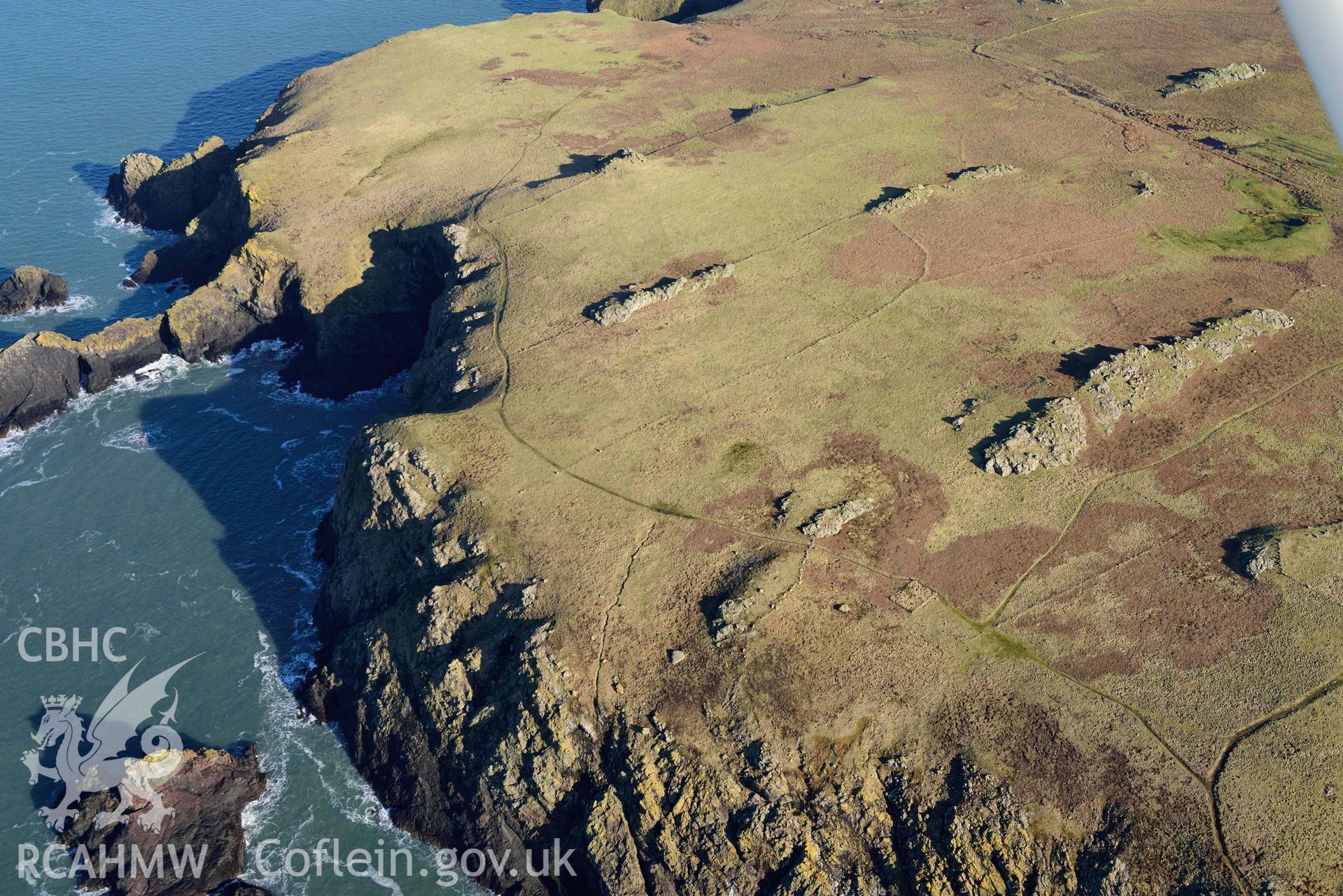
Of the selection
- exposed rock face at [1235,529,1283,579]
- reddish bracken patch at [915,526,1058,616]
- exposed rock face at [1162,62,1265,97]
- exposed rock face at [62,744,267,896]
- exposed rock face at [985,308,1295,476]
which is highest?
exposed rock face at [1162,62,1265,97]

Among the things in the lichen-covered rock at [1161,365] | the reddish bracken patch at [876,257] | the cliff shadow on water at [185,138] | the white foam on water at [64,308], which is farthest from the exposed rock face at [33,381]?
the lichen-covered rock at [1161,365]

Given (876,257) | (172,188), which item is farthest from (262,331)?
(876,257)

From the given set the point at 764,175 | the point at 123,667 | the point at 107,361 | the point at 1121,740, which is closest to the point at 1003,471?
the point at 1121,740

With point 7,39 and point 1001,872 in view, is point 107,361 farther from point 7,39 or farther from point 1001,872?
point 7,39

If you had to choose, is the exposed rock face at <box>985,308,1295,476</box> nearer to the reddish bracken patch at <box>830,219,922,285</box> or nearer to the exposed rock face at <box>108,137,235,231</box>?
the reddish bracken patch at <box>830,219,922,285</box>

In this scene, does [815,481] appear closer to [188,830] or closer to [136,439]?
[188,830]

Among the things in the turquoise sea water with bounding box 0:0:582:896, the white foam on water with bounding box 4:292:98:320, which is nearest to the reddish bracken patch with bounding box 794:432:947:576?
the turquoise sea water with bounding box 0:0:582:896

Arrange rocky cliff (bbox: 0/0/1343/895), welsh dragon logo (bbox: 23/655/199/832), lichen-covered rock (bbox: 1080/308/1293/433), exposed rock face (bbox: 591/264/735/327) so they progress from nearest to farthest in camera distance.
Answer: rocky cliff (bbox: 0/0/1343/895)
welsh dragon logo (bbox: 23/655/199/832)
lichen-covered rock (bbox: 1080/308/1293/433)
exposed rock face (bbox: 591/264/735/327)
